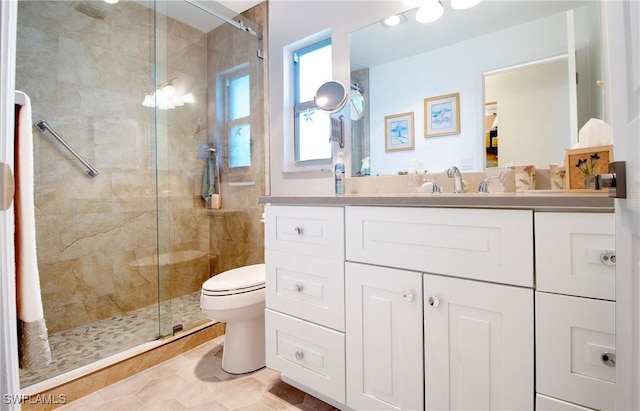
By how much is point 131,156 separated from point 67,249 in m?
0.76

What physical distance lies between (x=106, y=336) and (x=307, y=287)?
4.83 ft

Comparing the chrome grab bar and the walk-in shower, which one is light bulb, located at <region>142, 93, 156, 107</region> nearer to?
the walk-in shower

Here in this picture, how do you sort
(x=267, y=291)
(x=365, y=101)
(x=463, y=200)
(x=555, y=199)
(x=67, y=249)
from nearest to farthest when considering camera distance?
(x=555, y=199)
(x=463, y=200)
(x=267, y=291)
(x=365, y=101)
(x=67, y=249)

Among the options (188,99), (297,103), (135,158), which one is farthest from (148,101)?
(297,103)

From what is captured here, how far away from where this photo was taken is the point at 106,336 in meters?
1.78

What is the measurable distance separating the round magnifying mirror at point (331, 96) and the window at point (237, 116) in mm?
772

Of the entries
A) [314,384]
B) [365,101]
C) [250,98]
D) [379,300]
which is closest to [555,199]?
[379,300]

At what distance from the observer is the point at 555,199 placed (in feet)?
2.34

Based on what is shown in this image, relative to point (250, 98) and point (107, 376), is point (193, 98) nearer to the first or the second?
point (250, 98)

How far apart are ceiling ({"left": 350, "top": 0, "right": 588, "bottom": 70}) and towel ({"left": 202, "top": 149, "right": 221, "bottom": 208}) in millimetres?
1409

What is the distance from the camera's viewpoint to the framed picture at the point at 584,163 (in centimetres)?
96

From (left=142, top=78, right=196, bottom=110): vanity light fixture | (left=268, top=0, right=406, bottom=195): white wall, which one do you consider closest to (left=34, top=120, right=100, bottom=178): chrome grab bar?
(left=142, top=78, right=196, bottom=110): vanity light fixture

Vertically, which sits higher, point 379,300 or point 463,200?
point 463,200

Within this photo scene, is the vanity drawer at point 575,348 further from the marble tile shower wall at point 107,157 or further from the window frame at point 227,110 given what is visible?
the marble tile shower wall at point 107,157
